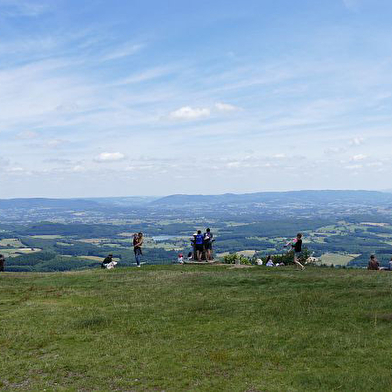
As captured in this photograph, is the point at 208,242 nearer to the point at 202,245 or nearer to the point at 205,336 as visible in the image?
the point at 202,245

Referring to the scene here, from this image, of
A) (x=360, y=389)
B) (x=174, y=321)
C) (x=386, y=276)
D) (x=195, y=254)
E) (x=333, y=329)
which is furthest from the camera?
(x=195, y=254)

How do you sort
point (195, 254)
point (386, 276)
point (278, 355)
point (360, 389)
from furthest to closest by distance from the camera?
point (195, 254) < point (386, 276) < point (278, 355) < point (360, 389)

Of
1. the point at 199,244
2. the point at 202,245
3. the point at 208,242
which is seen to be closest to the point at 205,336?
the point at 208,242

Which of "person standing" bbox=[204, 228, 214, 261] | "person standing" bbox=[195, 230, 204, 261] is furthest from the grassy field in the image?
"person standing" bbox=[204, 228, 214, 261]

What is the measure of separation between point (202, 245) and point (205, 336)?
66.1ft

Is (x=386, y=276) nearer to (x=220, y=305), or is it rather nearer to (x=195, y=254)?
(x=220, y=305)

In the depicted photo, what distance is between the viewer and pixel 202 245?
119 feet

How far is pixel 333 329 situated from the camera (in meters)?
15.8

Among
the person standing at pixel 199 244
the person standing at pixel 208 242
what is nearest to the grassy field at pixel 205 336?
the person standing at pixel 199 244

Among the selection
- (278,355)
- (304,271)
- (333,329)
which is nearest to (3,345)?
(278,355)

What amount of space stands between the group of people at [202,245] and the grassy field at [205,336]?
9272mm

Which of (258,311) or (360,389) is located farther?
(258,311)

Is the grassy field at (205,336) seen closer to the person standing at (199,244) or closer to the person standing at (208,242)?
the person standing at (199,244)

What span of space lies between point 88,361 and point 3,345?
420 centimetres
